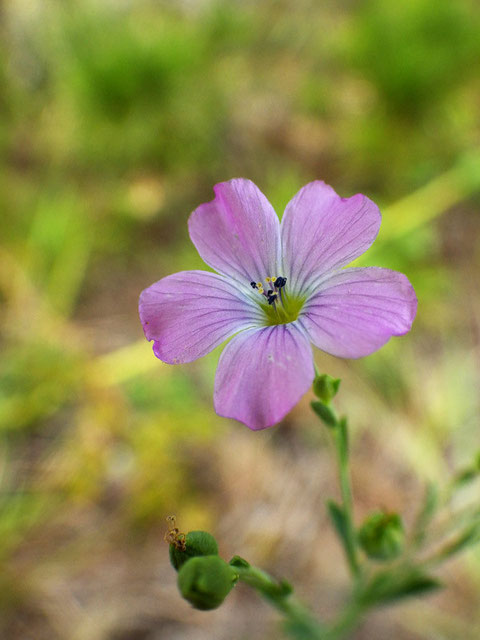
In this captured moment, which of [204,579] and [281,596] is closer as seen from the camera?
[204,579]

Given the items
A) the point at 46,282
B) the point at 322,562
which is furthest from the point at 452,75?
the point at 322,562

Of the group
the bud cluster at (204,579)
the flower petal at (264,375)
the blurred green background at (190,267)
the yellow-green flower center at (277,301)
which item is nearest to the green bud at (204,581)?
the bud cluster at (204,579)

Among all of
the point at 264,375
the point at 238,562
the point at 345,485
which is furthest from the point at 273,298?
the point at 238,562

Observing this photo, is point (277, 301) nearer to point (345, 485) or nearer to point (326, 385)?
point (326, 385)

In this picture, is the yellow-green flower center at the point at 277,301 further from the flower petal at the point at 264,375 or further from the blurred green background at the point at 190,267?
the blurred green background at the point at 190,267

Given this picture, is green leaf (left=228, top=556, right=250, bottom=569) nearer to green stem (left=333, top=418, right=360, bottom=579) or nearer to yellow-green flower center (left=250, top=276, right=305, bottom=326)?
green stem (left=333, top=418, right=360, bottom=579)

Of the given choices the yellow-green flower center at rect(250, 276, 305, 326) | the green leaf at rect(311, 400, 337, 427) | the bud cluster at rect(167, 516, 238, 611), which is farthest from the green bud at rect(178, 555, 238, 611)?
the yellow-green flower center at rect(250, 276, 305, 326)

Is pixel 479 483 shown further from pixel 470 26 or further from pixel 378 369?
pixel 470 26
